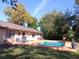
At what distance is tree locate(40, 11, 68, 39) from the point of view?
44475 mm

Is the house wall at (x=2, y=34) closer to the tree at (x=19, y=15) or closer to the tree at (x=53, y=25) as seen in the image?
the tree at (x=53, y=25)

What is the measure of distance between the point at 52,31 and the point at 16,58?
3583 cm

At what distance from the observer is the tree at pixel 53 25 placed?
44.5 metres

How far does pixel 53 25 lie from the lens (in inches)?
1902

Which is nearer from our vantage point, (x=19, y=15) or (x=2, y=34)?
(x=2, y=34)

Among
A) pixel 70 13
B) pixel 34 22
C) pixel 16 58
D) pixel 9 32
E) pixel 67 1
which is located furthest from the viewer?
pixel 34 22

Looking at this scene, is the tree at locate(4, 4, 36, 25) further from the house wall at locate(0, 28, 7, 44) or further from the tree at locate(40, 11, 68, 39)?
the house wall at locate(0, 28, 7, 44)

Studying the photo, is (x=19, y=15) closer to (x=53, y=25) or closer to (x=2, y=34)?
(x=53, y=25)

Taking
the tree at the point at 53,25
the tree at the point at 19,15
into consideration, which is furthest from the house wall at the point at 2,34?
the tree at the point at 19,15

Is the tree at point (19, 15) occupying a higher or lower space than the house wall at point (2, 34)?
higher

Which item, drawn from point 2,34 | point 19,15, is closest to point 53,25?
point 19,15

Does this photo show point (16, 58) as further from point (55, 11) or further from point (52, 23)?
point (55, 11)

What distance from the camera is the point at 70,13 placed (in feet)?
134

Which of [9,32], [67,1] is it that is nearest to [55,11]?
[67,1]
